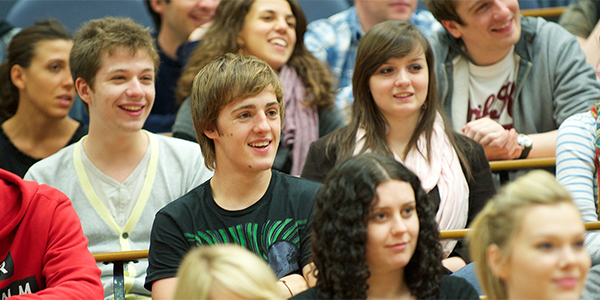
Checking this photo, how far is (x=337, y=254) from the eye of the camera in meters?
1.39

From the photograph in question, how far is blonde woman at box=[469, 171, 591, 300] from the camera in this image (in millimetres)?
1160

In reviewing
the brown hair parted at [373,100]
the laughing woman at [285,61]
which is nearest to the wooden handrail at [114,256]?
the brown hair parted at [373,100]

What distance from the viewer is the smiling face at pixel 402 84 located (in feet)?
7.12

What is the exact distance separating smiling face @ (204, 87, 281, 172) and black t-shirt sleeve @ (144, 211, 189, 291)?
223 mm

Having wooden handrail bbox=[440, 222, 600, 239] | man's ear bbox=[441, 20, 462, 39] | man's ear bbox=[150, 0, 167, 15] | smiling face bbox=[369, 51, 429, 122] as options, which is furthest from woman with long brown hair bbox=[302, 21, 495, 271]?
man's ear bbox=[150, 0, 167, 15]

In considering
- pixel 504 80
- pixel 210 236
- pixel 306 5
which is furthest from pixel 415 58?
pixel 306 5

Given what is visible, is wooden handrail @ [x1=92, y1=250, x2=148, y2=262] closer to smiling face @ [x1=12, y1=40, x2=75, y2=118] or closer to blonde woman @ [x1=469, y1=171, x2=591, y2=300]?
blonde woman @ [x1=469, y1=171, x2=591, y2=300]

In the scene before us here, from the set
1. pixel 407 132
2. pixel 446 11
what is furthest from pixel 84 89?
pixel 446 11

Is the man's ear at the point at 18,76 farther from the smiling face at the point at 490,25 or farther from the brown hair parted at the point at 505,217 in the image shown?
the brown hair parted at the point at 505,217

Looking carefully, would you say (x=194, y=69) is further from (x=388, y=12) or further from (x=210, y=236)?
(x=210, y=236)

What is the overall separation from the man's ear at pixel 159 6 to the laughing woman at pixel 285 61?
0.65 metres

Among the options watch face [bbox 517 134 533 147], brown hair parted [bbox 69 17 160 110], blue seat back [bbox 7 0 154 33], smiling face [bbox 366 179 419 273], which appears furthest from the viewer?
blue seat back [bbox 7 0 154 33]

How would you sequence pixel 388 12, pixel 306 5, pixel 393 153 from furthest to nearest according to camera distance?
1. pixel 306 5
2. pixel 388 12
3. pixel 393 153

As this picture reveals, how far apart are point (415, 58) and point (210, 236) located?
37.1 inches
